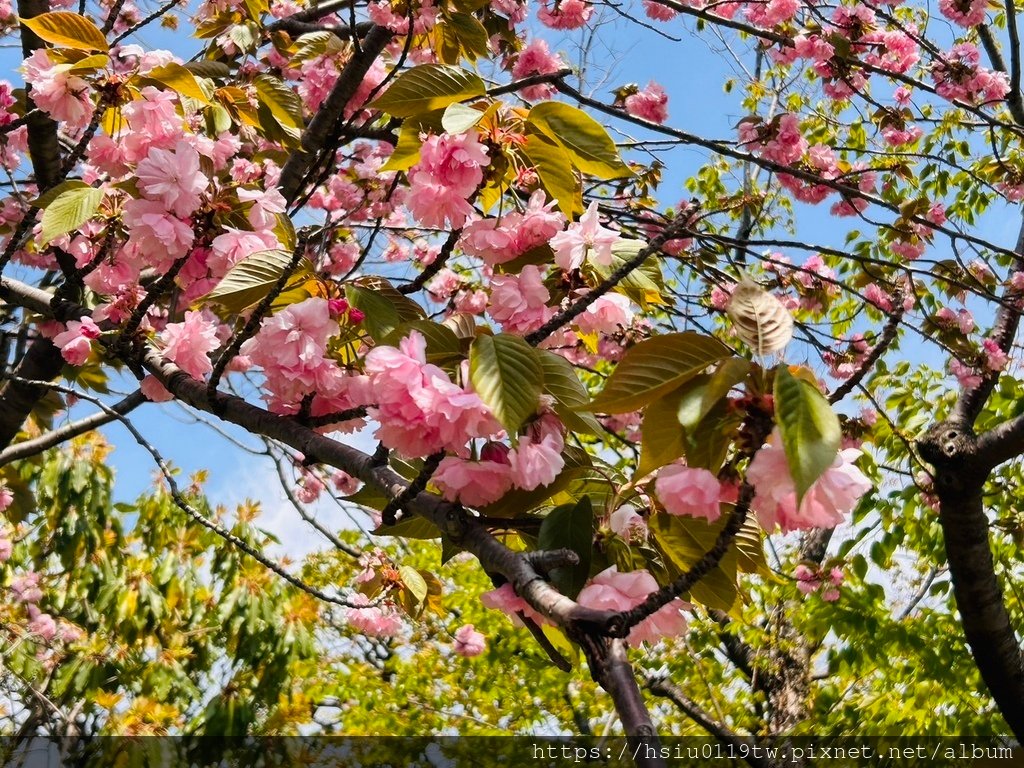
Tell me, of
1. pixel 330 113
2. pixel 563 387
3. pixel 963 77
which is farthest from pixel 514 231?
pixel 963 77

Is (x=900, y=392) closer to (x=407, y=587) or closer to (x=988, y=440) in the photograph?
(x=988, y=440)

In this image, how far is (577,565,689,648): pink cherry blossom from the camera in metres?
0.70

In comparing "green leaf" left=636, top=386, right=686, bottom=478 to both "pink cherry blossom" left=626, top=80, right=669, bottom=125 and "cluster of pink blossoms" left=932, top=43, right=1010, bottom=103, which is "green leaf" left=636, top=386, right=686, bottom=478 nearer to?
"pink cherry blossom" left=626, top=80, right=669, bottom=125

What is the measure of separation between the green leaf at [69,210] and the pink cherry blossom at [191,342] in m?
0.21

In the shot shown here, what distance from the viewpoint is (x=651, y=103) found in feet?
11.0

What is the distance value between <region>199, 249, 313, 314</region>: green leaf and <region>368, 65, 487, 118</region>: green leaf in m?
0.25

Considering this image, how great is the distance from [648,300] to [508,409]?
593mm

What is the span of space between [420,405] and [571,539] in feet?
0.67

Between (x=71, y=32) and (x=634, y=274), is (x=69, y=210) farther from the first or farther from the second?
(x=634, y=274)

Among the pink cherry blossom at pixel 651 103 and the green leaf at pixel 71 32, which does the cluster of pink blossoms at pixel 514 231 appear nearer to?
the green leaf at pixel 71 32

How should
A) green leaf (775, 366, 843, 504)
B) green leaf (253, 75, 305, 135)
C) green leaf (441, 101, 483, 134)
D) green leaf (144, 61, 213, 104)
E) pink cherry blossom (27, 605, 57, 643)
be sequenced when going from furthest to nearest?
pink cherry blossom (27, 605, 57, 643)
green leaf (253, 75, 305, 135)
green leaf (144, 61, 213, 104)
green leaf (441, 101, 483, 134)
green leaf (775, 366, 843, 504)

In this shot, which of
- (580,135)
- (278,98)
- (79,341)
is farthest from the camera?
(278,98)

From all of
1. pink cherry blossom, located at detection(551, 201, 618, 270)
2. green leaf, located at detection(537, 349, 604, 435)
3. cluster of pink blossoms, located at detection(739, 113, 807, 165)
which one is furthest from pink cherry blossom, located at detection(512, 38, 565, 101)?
green leaf, located at detection(537, 349, 604, 435)

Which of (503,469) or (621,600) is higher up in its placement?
(503,469)
